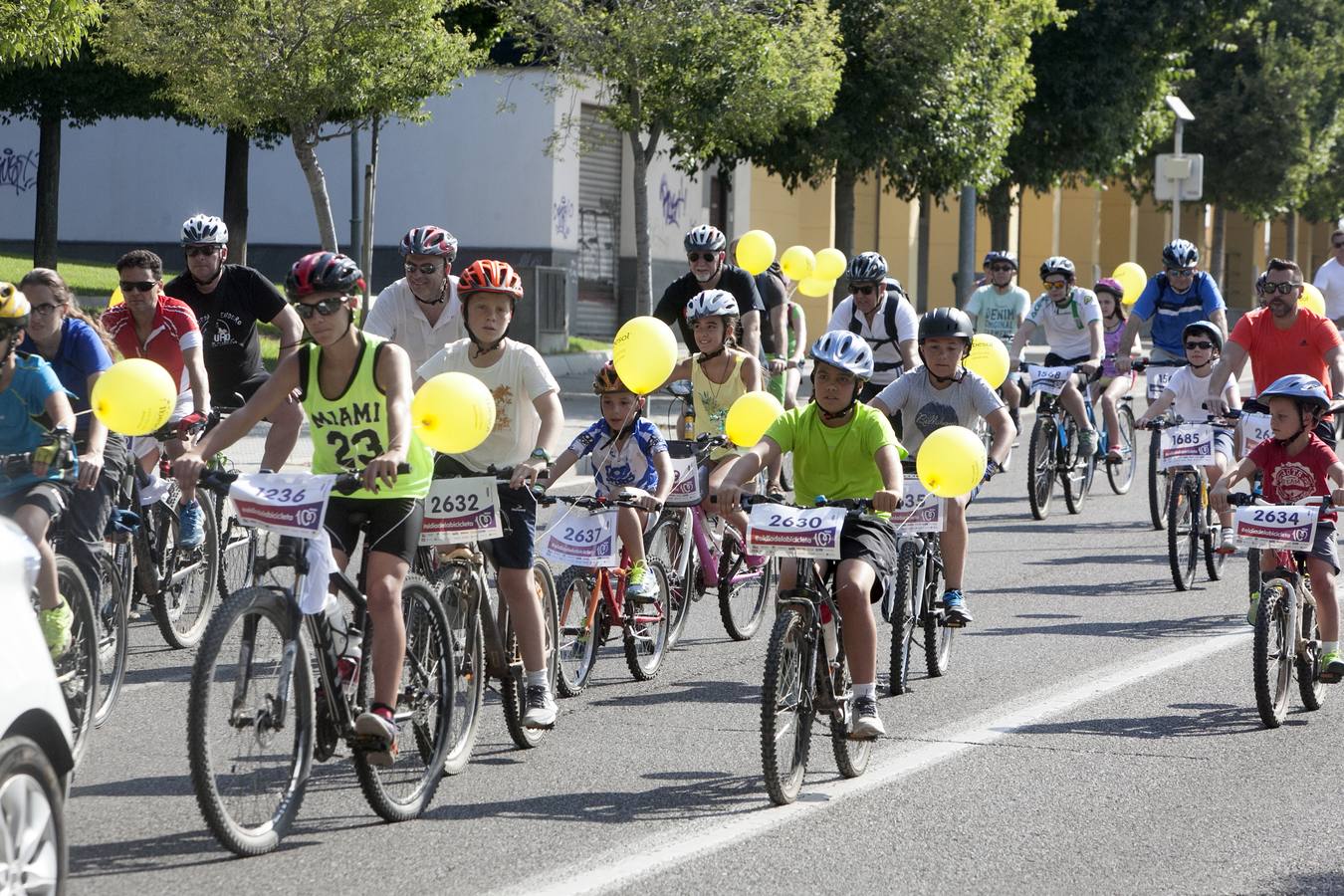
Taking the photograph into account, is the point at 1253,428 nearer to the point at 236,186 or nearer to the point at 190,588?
the point at 190,588

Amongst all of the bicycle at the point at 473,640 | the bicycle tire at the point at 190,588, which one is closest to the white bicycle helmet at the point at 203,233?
the bicycle tire at the point at 190,588

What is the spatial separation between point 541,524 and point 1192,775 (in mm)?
6648

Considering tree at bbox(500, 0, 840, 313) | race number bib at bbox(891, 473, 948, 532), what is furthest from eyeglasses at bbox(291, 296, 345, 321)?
tree at bbox(500, 0, 840, 313)

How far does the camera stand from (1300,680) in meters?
8.15

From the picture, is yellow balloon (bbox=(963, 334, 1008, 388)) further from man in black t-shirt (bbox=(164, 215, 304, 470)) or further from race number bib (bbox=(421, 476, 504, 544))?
race number bib (bbox=(421, 476, 504, 544))

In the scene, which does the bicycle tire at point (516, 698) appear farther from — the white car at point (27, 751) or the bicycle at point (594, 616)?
the white car at point (27, 751)

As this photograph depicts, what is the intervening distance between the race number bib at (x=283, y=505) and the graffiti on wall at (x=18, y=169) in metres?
33.5

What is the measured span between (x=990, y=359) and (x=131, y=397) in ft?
18.2

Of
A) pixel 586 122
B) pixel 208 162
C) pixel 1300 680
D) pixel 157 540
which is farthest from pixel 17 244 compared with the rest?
pixel 1300 680

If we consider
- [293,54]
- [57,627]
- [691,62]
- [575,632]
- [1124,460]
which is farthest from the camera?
[691,62]

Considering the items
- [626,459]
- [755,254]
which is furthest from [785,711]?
[755,254]

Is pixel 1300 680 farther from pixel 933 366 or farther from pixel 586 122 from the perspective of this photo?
pixel 586 122

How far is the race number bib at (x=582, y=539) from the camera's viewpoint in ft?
25.8

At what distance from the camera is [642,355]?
29.3 feet
